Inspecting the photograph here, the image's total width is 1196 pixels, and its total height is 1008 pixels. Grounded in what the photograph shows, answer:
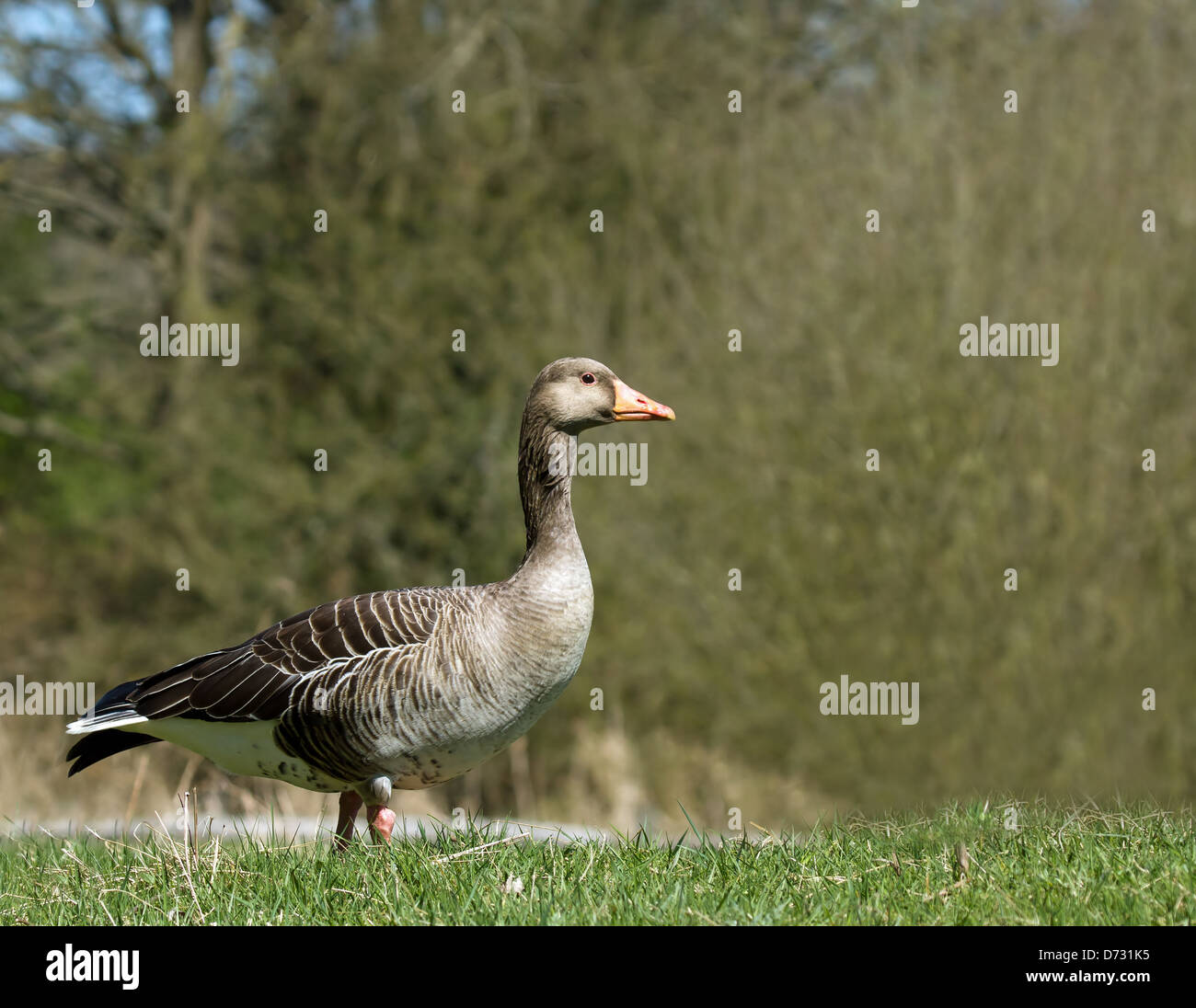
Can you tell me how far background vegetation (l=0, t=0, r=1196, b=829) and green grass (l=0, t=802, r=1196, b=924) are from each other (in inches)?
185

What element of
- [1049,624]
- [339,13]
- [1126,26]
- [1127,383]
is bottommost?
[1049,624]

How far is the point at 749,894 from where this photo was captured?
405cm

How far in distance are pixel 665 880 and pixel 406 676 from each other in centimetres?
151

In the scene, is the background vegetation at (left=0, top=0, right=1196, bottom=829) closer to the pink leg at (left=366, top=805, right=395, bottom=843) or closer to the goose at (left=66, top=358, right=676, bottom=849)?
the goose at (left=66, top=358, right=676, bottom=849)

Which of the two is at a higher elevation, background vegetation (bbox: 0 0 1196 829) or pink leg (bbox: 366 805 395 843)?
background vegetation (bbox: 0 0 1196 829)

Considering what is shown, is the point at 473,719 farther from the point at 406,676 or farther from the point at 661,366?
the point at 661,366

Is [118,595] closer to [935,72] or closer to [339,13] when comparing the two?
[339,13]

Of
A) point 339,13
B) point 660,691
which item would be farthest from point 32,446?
point 660,691

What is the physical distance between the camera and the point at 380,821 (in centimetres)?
535

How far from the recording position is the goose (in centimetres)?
522

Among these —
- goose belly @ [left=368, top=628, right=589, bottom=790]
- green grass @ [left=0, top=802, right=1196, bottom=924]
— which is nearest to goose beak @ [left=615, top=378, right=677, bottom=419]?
goose belly @ [left=368, top=628, right=589, bottom=790]

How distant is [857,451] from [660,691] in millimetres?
4458

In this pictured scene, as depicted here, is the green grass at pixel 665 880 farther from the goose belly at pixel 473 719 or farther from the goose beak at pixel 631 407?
the goose beak at pixel 631 407

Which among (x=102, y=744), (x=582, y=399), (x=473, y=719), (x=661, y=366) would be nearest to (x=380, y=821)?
(x=473, y=719)
